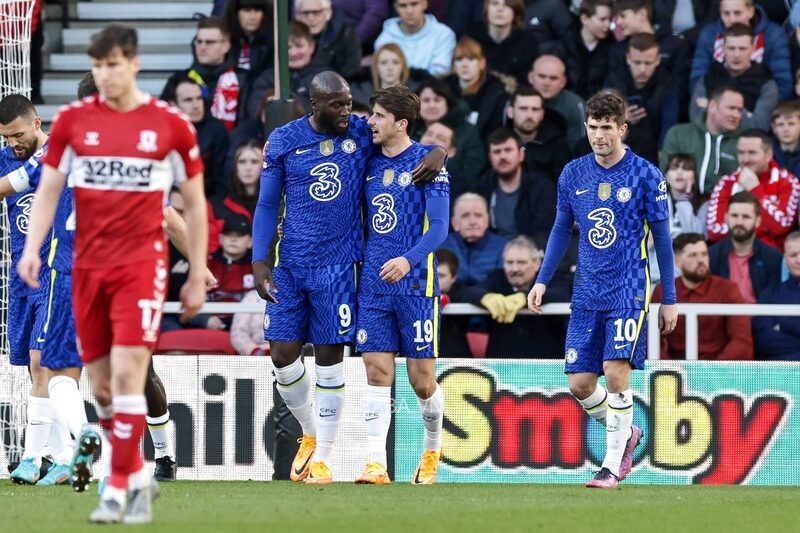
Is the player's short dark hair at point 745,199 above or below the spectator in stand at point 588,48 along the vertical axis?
below

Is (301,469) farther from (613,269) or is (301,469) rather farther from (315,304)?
(613,269)

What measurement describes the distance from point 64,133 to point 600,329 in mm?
4011

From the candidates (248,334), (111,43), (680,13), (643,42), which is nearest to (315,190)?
(111,43)

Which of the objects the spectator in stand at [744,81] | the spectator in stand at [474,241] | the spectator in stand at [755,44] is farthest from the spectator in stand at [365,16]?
the spectator in stand at [744,81]

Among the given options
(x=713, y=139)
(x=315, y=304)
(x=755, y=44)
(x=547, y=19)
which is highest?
(x=547, y=19)

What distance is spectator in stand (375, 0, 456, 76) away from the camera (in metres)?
15.4

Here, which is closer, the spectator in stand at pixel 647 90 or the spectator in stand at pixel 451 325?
the spectator in stand at pixel 451 325

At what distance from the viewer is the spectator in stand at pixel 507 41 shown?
1530 centimetres

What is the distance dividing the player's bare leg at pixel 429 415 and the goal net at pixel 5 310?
3.08m

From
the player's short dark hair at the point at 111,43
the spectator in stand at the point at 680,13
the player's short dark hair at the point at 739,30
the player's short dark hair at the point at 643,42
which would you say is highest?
the spectator in stand at the point at 680,13

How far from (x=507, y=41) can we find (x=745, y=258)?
3304 mm

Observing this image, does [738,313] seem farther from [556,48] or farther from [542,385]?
[556,48]

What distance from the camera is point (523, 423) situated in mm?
12234

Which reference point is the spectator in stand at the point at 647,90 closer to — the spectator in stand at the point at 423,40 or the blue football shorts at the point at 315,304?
the spectator in stand at the point at 423,40
